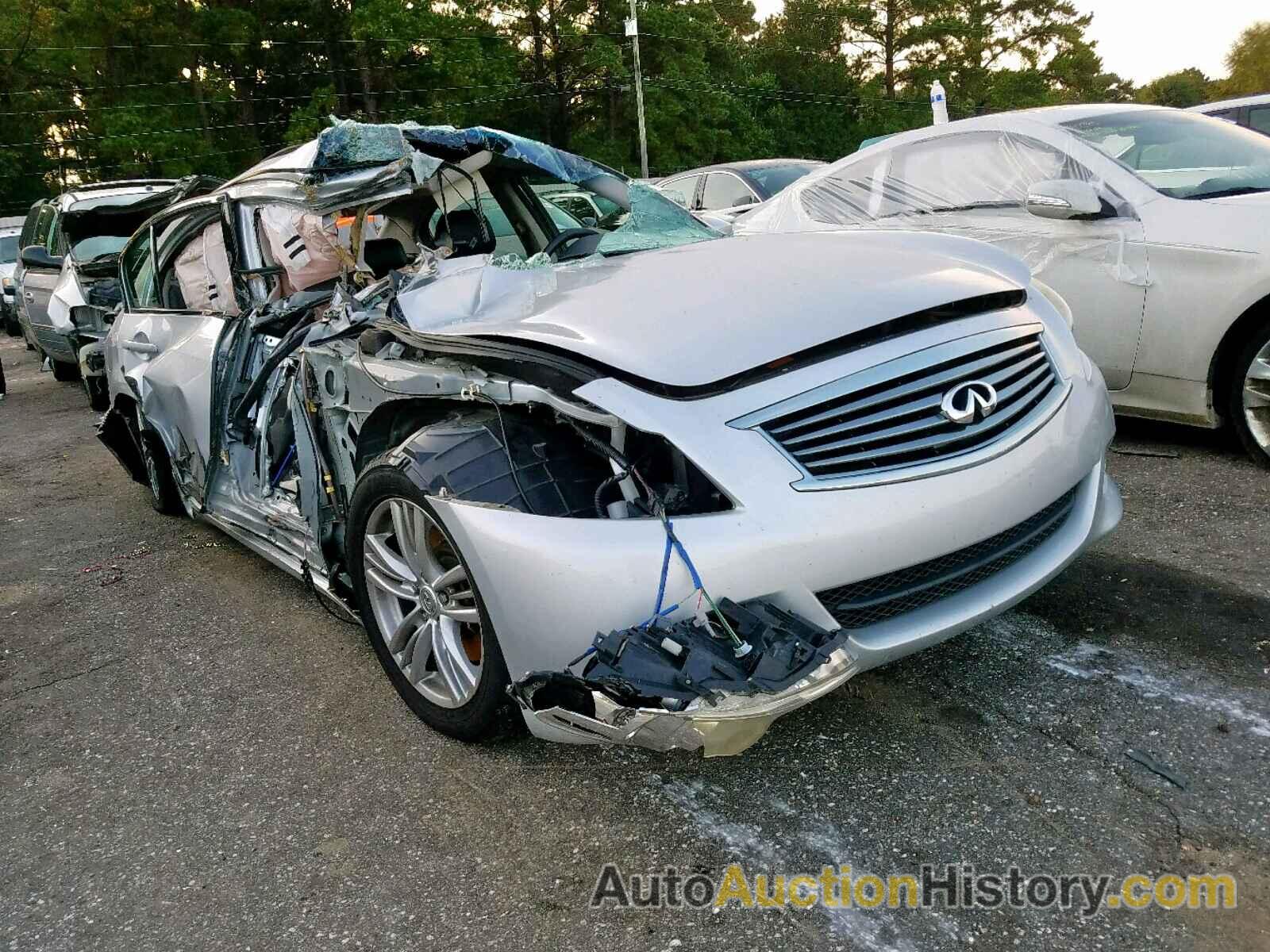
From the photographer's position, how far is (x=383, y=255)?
3.63 metres

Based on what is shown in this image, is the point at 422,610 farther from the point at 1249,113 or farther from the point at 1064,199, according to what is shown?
the point at 1249,113

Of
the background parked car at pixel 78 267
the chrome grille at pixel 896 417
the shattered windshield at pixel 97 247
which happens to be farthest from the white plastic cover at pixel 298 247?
the shattered windshield at pixel 97 247

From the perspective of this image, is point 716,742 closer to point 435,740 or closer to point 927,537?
point 927,537

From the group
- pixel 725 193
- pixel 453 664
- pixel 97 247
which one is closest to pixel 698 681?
pixel 453 664

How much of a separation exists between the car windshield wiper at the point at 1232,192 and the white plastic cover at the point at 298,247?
3675 mm

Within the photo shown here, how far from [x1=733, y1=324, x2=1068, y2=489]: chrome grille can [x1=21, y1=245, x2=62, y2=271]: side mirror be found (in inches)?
431

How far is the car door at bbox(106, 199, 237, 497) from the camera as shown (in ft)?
13.4

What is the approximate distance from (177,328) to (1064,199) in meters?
4.03

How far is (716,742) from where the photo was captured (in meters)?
2.00

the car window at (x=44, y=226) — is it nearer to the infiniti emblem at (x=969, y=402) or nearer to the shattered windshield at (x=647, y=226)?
the shattered windshield at (x=647, y=226)

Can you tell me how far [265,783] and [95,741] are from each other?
2.48ft

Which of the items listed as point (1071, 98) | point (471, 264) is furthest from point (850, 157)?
point (1071, 98)

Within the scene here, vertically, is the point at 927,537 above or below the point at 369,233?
below

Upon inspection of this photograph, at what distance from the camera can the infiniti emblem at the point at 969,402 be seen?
234 cm
